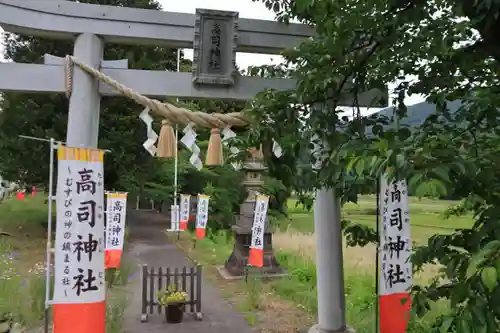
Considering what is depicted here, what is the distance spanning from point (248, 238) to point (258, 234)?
4.74ft

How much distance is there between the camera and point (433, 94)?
2182 millimetres

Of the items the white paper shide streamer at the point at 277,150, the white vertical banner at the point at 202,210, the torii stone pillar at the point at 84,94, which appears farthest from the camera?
the white vertical banner at the point at 202,210

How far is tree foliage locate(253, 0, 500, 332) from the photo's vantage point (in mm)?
1352

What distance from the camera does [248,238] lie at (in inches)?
383

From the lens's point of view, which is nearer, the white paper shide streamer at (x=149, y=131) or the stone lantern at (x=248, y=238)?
the white paper shide streamer at (x=149, y=131)

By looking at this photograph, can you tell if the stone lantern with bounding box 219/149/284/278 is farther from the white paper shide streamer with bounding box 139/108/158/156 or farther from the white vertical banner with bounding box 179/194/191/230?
the white paper shide streamer with bounding box 139/108/158/156

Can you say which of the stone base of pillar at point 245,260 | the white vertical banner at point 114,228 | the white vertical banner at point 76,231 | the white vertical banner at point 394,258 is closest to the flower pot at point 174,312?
the white vertical banner at point 114,228

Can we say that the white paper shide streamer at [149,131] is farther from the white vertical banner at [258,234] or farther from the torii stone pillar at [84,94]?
the white vertical banner at [258,234]

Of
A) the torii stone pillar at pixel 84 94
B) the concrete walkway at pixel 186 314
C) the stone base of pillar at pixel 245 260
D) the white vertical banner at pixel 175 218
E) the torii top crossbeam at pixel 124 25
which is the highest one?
the torii top crossbeam at pixel 124 25

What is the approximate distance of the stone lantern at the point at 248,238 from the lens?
957 centimetres

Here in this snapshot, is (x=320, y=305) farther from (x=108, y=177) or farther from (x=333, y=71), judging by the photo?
(x=108, y=177)

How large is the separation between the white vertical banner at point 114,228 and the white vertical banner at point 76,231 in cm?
462

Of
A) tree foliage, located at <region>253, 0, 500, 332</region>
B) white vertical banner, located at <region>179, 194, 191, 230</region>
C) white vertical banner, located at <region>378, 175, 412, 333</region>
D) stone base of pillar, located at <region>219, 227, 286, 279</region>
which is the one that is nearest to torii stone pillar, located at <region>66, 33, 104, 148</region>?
tree foliage, located at <region>253, 0, 500, 332</region>

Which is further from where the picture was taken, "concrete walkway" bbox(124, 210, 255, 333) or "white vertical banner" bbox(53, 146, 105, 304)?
"concrete walkway" bbox(124, 210, 255, 333)
